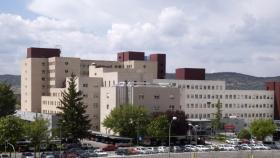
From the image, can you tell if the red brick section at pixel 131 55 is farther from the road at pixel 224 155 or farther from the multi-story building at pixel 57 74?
the road at pixel 224 155

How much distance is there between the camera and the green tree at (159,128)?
99688 mm

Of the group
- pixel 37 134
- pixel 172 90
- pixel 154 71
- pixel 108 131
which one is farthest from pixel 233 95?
pixel 37 134

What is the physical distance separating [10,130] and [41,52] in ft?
234

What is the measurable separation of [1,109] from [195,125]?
43235 millimetres

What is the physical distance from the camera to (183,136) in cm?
10594

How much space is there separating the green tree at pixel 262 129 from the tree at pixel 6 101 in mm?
53218

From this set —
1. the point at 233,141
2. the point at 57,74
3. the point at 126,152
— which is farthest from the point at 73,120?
the point at 57,74

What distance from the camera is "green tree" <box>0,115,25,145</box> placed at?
8038 centimetres

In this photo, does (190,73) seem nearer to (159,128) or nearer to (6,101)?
(159,128)

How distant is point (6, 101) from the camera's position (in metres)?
117

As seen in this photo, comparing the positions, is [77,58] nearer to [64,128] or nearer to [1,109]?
[1,109]

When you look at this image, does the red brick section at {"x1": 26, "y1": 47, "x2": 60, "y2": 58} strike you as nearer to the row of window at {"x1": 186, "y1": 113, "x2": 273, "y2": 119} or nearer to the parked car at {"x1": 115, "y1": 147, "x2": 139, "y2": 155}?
the row of window at {"x1": 186, "y1": 113, "x2": 273, "y2": 119}

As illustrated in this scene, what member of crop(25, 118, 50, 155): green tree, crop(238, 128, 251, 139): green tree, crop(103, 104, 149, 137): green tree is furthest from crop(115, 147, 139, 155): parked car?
crop(238, 128, 251, 139): green tree

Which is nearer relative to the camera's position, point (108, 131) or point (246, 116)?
point (108, 131)
